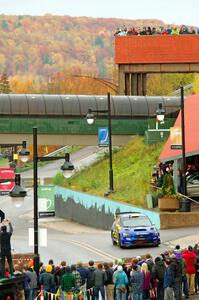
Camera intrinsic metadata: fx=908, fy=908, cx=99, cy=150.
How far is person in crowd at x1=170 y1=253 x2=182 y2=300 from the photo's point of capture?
23.2 meters

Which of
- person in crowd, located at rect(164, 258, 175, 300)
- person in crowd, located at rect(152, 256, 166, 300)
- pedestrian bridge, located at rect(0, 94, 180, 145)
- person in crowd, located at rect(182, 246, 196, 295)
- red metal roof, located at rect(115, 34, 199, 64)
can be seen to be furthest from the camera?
red metal roof, located at rect(115, 34, 199, 64)

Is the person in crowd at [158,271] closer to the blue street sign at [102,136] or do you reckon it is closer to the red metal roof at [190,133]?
the red metal roof at [190,133]

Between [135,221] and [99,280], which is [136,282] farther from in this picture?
[135,221]

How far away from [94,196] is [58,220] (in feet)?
26.1

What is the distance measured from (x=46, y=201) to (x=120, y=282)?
4125cm

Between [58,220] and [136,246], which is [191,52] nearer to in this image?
[58,220]

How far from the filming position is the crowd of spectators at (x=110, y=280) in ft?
74.0

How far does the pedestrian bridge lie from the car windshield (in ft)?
108

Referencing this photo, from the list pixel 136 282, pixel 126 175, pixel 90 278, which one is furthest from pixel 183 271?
pixel 126 175

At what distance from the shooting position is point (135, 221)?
36.5m

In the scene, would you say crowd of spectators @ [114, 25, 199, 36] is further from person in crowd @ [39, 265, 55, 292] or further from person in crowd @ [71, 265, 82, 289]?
person in crowd @ [39, 265, 55, 292]

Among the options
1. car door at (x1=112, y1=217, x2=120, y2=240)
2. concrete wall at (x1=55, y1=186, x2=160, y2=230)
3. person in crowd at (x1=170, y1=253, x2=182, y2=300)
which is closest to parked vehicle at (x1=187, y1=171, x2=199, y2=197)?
concrete wall at (x1=55, y1=186, x2=160, y2=230)

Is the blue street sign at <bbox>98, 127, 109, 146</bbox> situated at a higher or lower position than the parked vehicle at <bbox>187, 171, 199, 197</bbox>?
higher

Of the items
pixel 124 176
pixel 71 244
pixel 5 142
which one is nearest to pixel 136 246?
pixel 71 244
